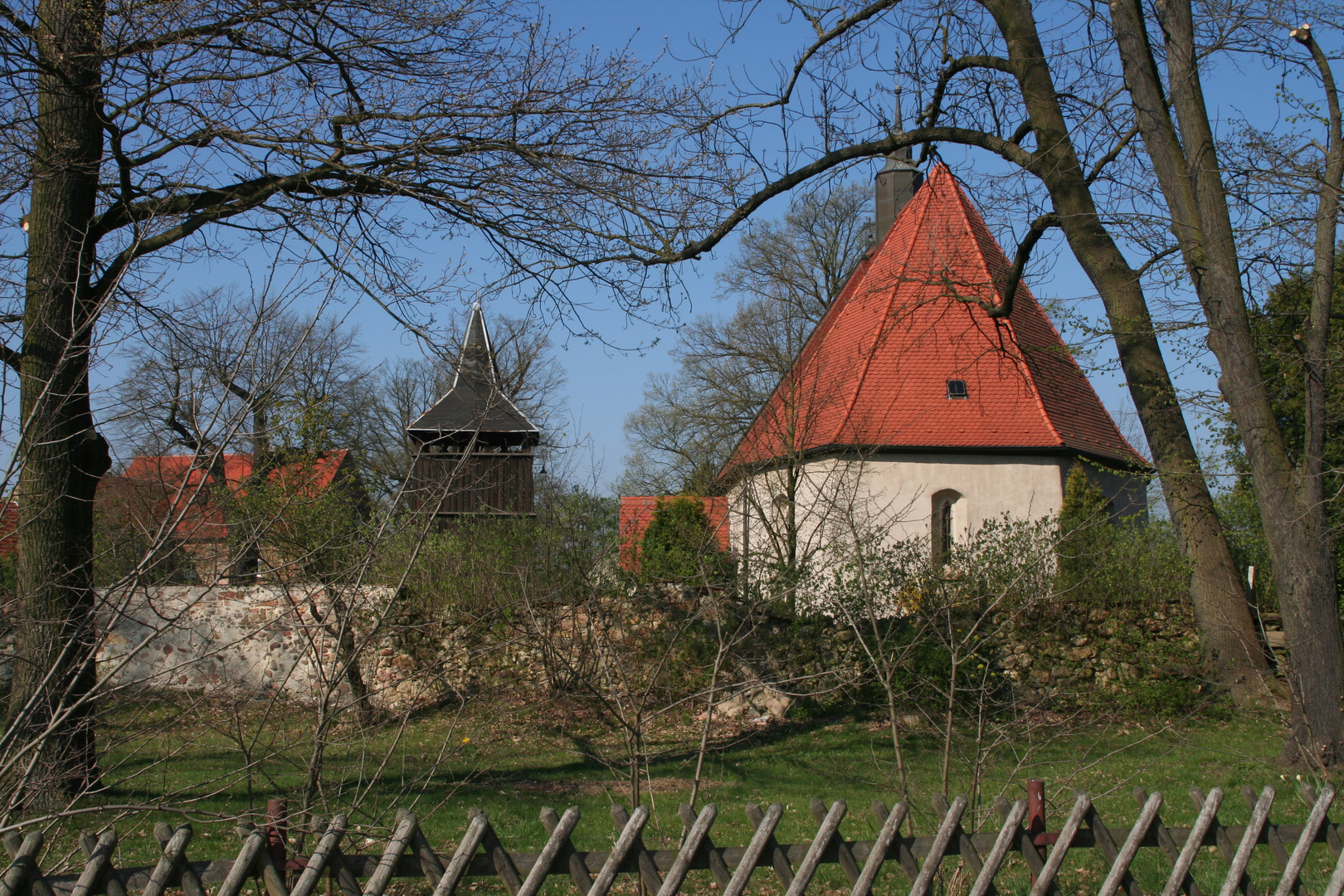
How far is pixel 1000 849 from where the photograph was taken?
369 cm

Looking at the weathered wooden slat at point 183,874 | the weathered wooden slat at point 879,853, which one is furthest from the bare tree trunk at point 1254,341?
the weathered wooden slat at point 183,874

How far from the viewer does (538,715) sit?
10680mm

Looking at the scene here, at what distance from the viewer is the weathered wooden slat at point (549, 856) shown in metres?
3.33

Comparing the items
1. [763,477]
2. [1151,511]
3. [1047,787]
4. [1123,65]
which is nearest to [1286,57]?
[1123,65]

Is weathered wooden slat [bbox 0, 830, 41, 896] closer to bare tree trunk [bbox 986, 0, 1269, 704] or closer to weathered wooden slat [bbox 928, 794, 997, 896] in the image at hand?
weathered wooden slat [bbox 928, 794, 997, 896]

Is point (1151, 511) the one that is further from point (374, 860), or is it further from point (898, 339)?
point (374, 860)

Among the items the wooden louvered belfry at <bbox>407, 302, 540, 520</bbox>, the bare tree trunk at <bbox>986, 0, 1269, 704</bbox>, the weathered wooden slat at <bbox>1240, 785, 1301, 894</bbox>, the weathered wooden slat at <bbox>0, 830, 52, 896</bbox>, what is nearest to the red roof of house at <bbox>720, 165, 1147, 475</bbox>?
the wooden louvered belfry at <bbox>407, 302, 540, 520</bbox>

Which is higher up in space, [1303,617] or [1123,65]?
[1123,65]

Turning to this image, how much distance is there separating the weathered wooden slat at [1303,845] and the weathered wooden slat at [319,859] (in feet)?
12.7

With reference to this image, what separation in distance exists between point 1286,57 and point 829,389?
9556 millimetres

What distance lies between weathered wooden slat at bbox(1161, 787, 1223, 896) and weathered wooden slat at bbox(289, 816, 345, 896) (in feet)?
10.6

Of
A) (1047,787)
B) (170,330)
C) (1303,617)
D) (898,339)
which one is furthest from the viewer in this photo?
(898,339)

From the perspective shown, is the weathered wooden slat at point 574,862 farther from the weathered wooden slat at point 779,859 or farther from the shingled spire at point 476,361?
the shingled spire at point 476,361

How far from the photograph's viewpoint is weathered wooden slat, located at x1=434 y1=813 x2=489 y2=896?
10.7 ft
